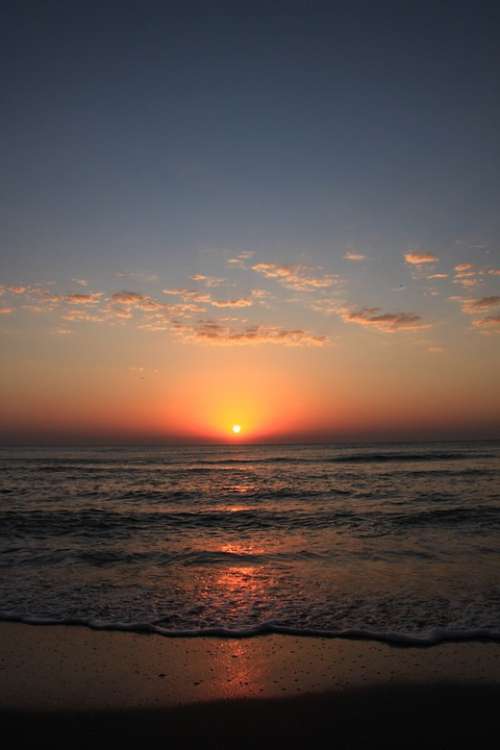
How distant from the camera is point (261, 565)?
9.55 meters

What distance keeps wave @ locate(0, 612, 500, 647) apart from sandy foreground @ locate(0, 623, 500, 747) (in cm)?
14

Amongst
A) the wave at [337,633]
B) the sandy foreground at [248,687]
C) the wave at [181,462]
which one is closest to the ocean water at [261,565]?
the wave at [337,633]

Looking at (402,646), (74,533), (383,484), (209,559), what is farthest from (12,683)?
(383,484)

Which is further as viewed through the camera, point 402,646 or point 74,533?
point 74,533

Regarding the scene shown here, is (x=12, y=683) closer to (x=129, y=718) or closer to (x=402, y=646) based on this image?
(x=129, y=718)

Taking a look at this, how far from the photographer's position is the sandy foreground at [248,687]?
4.09m

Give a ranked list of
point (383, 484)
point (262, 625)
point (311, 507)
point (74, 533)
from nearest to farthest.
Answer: point (262, 625) → point (74, 533) → point (311, 507) → point (383, 484)

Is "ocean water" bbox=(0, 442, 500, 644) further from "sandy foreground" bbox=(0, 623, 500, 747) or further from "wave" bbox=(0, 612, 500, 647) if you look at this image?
"sandy foreground" bbox=(0, 623, 500, 747)

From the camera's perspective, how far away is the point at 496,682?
15.7 ft

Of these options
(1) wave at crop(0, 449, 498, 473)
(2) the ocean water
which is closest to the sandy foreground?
(2) the ocean water

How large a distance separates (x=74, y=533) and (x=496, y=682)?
11.2m

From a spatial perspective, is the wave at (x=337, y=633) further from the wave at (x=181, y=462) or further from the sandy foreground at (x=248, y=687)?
the wave at (x=181, y=462)

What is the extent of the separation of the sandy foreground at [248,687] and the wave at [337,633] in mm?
136

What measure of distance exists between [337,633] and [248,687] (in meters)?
1.74
